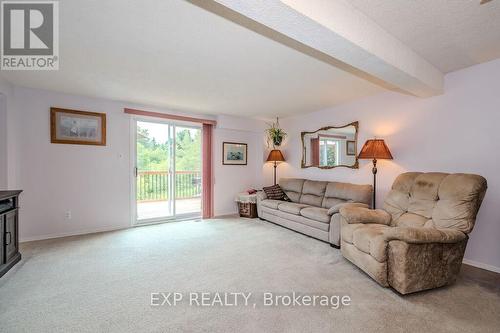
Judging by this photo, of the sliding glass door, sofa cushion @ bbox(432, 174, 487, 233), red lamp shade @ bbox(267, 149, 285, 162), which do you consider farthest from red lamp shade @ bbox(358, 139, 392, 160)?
the sliding glass door

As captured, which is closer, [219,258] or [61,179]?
[219,258]

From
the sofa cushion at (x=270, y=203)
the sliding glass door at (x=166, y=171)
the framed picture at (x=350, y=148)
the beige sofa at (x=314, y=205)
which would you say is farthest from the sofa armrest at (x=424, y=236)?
A: the sliding glass door at (x=166, y=171)

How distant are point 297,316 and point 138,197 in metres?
3.90

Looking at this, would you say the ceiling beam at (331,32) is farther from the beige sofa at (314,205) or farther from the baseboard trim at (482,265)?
the baseboard trim at (482,265)

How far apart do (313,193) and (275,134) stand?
5.88 feet

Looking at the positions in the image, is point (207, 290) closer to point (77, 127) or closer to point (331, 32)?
point (331, 32)

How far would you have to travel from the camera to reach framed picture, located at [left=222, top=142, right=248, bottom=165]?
5.27 m

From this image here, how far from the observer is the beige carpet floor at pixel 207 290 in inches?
66.1

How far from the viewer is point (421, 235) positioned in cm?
198

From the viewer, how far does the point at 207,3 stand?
158 centimetres

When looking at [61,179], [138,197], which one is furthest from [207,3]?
[138,197]

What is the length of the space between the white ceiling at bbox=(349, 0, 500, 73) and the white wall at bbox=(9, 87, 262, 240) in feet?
12.9

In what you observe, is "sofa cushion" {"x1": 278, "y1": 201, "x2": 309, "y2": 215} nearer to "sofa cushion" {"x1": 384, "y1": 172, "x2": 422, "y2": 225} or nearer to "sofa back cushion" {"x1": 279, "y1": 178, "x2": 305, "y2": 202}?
"sofa back cushion" {"x1": 279, "y1": 178, "x2": 305, "y2": 202}

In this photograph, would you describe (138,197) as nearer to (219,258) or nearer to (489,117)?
(219,258)
